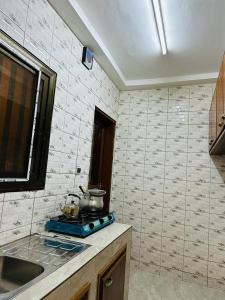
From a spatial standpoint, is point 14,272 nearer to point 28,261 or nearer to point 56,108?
point 28,261

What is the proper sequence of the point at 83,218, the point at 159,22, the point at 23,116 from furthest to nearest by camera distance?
the point at 159,22, the point at 83,218, the point at 23,116

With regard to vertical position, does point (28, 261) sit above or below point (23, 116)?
below

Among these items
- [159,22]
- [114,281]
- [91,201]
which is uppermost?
[159,22]

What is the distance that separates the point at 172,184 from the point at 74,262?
6.61ft

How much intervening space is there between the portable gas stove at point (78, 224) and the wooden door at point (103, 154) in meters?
1.10

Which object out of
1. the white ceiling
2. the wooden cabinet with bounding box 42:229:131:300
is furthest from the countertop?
the white ceiling

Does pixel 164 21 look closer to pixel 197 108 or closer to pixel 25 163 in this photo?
pixel 197 108

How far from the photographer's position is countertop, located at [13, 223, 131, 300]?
2.78 ft

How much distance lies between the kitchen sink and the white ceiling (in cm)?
183

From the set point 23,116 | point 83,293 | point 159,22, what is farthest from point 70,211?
point 159,22

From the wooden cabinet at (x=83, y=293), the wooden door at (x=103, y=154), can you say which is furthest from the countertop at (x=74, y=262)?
the wooden door at (x=103, y=154)

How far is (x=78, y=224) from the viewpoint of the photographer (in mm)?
1563

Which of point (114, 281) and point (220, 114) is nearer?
point (114, 281)

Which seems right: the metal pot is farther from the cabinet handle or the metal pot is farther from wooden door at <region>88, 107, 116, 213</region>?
wooden door at <region>88, 107, 116, 213</region>
